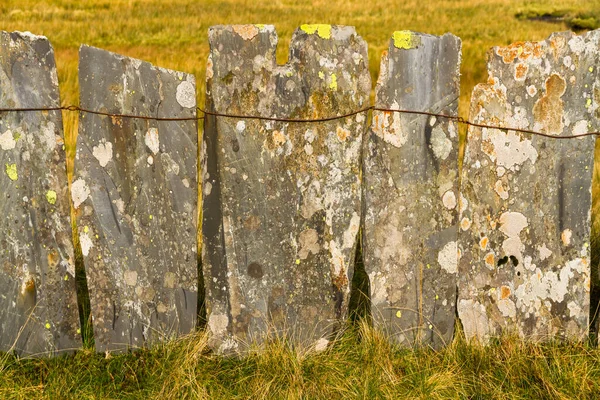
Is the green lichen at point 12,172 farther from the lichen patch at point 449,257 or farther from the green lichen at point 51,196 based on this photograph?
the lichen patch at point 449,257

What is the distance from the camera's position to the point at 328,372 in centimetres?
325

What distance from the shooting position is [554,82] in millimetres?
3391

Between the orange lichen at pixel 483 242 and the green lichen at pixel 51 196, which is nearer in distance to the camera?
the green lichen at pixel 51 196

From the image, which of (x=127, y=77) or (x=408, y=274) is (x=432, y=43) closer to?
(x=408, y=274)

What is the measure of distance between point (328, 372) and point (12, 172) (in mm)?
1724

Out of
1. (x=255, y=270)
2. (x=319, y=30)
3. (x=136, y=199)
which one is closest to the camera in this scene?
(x=319, y=30)

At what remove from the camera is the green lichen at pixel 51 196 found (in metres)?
3.31

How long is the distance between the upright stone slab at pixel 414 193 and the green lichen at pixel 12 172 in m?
1.64

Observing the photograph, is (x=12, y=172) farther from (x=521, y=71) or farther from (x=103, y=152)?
(x=521, y=71)

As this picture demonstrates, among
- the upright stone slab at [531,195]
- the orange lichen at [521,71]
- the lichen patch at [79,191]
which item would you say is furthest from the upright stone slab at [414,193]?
the lichen patch at [79,191]

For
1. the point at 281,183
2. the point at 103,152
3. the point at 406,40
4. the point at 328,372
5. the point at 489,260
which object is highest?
the point at 406,40

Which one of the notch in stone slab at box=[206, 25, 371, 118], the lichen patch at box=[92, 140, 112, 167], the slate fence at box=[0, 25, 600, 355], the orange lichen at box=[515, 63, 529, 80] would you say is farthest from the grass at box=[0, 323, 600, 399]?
the orange lichen at box=[515, 63, 529, 80]

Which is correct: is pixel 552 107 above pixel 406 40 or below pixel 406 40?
below

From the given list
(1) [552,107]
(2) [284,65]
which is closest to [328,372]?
(2) [284,65]
